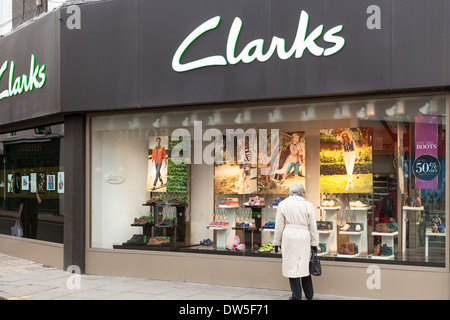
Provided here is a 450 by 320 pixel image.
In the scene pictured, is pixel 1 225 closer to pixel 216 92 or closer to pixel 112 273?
pixel 112 273

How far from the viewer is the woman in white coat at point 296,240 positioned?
844 centimetres

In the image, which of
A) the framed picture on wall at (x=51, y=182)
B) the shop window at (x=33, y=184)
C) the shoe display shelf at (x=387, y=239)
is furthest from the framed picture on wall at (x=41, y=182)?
the shoe display shelf at (x=387, y=239)

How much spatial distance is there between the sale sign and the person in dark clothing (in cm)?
847

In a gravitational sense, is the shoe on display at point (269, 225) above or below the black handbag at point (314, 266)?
above

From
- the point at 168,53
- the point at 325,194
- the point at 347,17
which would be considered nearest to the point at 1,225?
the point at 168,53

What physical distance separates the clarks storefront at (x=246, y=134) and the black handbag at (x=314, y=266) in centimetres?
93

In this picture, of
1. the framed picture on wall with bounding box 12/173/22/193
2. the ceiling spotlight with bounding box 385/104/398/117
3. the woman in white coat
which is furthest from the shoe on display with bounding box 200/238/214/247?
the framed picture on wall with bounding box 12/173/22/193

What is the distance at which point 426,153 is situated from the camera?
9016 mm

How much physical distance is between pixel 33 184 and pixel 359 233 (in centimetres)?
794

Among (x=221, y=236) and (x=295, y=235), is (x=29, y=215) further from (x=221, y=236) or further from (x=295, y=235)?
(x=295, y=235)

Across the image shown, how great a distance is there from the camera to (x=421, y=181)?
9.09m

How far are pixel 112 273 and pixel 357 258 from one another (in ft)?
15.1

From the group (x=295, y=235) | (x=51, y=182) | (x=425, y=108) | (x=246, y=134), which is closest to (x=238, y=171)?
(x=246, y=134)

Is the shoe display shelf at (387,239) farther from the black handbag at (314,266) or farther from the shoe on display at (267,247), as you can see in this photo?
the shoe on display at (267,247)
